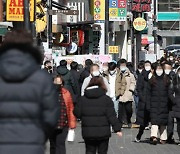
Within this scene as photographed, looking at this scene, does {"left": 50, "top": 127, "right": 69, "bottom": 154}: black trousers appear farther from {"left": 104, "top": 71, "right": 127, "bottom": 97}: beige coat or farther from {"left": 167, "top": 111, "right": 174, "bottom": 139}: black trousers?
{"left": 104, "top": 71, "right": 127, "bottom": 97}: beige coat

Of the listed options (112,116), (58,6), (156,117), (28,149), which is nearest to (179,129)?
(156,117)

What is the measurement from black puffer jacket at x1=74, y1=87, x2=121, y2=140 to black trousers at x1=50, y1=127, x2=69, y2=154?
2.88ft

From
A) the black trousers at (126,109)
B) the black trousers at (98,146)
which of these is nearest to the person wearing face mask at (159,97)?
the black trousers at (126,109)

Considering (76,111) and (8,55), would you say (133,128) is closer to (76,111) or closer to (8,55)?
(76,111)

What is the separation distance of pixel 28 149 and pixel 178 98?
9.10m

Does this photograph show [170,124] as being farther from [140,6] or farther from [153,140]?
[140,6]

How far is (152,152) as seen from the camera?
14.3 m

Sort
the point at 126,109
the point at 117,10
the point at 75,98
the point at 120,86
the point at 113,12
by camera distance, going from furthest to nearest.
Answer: the point at 113,12 → the point at 117,10 → the point at 126,109 → the point at 120,86 → the point at 75,98

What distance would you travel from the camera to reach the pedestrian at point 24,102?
6195mm

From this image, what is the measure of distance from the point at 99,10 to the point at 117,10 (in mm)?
2573

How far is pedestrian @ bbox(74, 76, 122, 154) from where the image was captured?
991cm

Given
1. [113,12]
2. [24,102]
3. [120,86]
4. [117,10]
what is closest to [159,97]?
[120,86]

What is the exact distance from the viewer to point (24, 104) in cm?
624

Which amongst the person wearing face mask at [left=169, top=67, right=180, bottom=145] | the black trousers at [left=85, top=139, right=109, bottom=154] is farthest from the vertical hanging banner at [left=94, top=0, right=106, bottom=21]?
the black trousers at [left=85, top=139, right=109, bottom=154]
